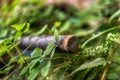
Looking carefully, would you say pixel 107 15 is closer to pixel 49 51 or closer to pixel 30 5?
pixel 30 5

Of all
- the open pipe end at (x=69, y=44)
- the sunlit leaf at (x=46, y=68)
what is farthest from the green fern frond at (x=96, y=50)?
the sunlit leaf at (x=46, y=68)

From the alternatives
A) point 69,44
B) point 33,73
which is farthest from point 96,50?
point 33,73

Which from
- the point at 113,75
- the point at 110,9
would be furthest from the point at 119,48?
the point at 110,9

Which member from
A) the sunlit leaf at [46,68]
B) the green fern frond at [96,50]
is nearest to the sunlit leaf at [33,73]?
the sunlit leaf at [46,68]

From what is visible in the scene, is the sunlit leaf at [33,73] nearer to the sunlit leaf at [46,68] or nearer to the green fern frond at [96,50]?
the sunlit leaf at [46,68]

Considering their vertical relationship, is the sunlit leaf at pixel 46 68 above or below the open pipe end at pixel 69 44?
below

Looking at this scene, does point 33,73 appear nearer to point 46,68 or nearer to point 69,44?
point 46,68

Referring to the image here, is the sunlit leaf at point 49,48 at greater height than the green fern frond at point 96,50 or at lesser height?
greater

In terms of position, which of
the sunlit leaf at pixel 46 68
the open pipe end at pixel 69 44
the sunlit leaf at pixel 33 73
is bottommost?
the sunlit leaf at pixel 33 73

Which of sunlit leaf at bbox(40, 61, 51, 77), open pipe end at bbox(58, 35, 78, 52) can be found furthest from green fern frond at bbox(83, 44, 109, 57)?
sunlit leaf at bbox(40, 61, 51, 77)

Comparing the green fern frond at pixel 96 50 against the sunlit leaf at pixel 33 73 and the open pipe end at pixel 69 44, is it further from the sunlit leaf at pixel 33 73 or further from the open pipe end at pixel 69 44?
the sunlit leaf at pixel 33 73

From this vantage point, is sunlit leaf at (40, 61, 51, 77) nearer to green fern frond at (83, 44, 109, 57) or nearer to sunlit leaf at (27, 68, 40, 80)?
sunlit leaf at (27, 68, 40, 80)
